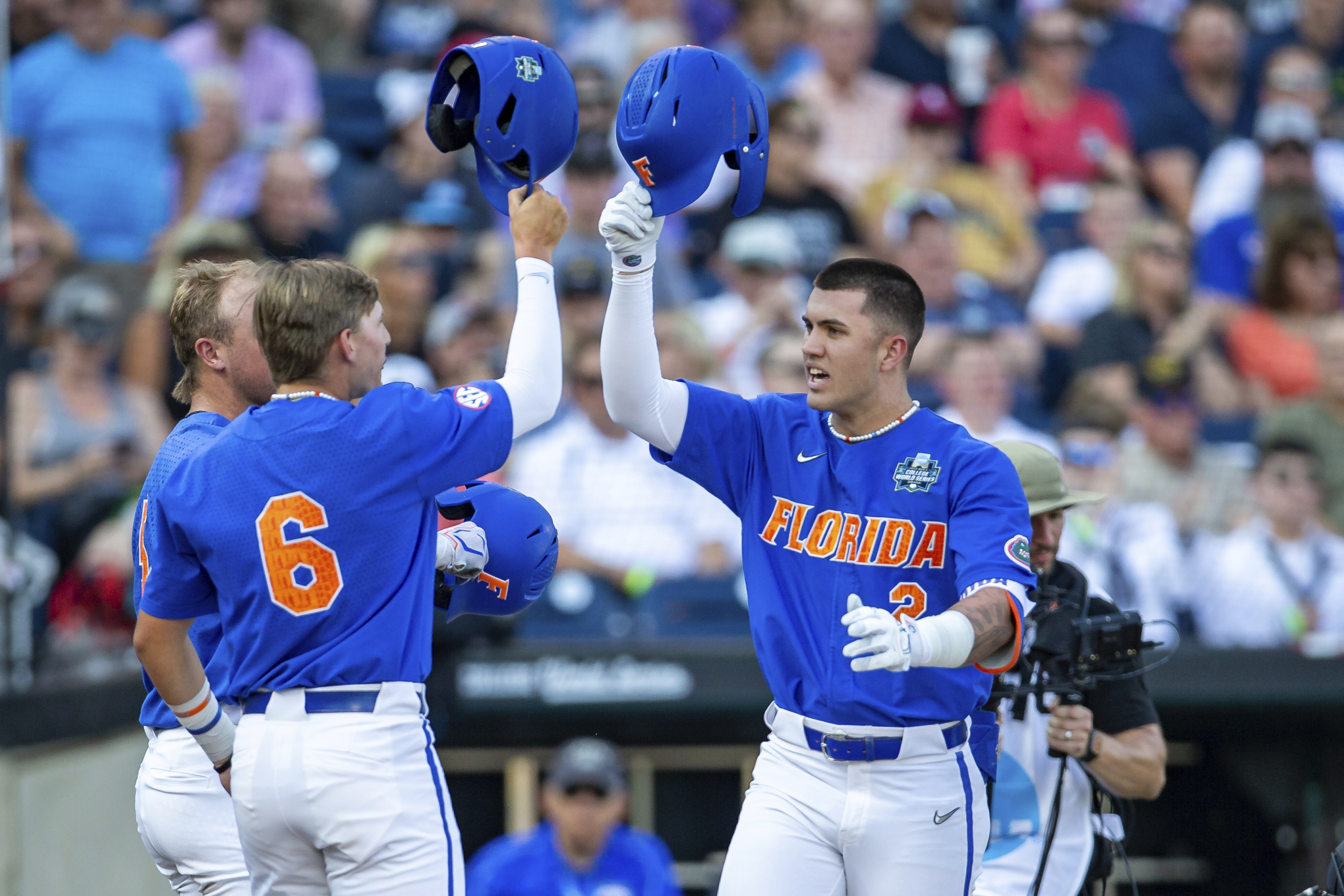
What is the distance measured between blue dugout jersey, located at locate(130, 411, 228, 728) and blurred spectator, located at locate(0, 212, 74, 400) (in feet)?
11.0

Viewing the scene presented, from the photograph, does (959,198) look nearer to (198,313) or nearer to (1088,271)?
(1088,271)

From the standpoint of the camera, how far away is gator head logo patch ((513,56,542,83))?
3541 millimetres

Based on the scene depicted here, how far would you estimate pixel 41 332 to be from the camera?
7039 millimetres

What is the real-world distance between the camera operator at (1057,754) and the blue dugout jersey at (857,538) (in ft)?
1.62

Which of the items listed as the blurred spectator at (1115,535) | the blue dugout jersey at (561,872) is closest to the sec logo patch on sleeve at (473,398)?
the blue dugout jersey at (561,872)

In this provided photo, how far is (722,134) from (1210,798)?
5.30 meters

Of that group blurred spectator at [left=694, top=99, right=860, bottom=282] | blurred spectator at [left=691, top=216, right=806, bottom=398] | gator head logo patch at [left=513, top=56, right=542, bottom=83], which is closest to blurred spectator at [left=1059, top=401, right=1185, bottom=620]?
blurred spectator at [left=691, top=216, right=806, bottom=398]

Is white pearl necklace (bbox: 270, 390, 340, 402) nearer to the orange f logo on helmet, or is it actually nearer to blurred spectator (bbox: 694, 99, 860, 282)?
the orange f logo on helmet

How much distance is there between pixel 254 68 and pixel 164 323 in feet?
7.34

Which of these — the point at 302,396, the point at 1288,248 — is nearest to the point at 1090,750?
the point at 302,396

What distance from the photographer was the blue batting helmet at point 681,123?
353 centimetres

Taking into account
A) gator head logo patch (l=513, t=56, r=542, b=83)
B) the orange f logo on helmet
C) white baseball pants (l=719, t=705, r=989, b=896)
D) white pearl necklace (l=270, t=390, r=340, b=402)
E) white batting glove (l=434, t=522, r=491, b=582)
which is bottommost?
white baseball pants (l=719, t=705, r=989, b=896)

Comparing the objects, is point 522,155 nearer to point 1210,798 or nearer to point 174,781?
point 174,781

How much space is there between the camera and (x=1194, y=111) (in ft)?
31.8
